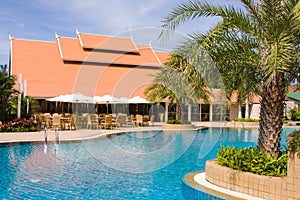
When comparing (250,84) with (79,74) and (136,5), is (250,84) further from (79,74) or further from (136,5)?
(79,74)

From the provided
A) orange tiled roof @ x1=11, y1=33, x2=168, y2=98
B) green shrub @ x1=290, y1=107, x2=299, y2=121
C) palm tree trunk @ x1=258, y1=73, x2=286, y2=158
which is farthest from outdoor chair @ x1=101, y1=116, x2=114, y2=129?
green shrub @ x1=290, y1=107, x2=299, y2=121

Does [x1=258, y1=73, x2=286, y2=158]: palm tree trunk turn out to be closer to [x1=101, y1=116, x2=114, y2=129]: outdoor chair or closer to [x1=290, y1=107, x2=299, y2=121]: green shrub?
[x1=101, y1=116, x2=114, y2=129]: outdoor chair

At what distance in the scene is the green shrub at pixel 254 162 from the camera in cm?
661

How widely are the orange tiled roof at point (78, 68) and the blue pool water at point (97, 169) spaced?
13839 millimetres

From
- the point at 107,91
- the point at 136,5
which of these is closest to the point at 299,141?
the point at 136,5

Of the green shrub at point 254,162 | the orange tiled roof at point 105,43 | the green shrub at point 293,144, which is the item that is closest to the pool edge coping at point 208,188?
the green shrub at point 254,162

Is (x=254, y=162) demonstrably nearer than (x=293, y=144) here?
No

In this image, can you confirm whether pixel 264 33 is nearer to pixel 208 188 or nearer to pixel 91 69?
pixel 208 188

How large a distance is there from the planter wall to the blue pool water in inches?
39.7

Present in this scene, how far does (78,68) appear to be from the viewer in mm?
33219

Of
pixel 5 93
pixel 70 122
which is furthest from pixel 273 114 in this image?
pixel 5 93

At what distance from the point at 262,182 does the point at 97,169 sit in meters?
5.15

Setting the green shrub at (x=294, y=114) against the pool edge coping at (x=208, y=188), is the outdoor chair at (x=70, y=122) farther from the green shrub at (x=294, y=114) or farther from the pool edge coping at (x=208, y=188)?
the green shrub at (x=294, y=114)

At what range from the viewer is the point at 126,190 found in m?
7.71
